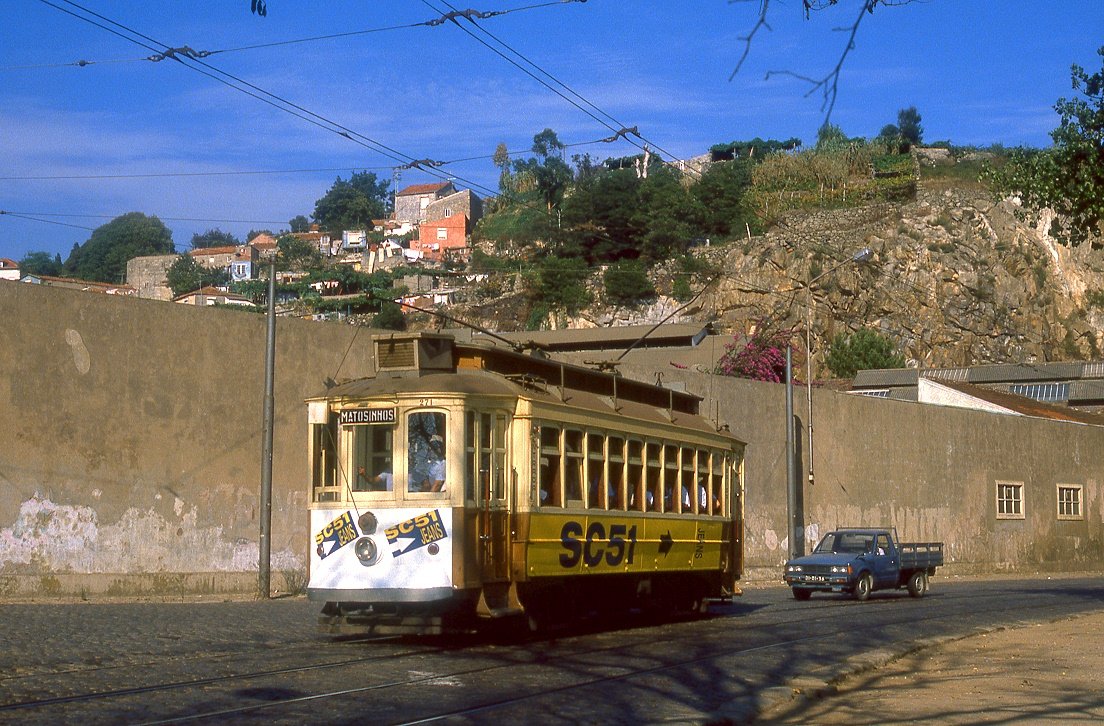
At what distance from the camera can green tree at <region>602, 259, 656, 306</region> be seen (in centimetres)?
7931

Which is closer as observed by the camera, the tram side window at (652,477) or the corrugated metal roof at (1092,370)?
the tram side window at (652,477)

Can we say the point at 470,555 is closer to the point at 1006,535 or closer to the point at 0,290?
the point at 0,290

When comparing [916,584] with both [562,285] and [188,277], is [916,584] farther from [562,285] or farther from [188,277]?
[188,277]

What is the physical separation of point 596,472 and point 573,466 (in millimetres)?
545

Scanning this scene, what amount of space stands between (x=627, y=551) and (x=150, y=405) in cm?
886

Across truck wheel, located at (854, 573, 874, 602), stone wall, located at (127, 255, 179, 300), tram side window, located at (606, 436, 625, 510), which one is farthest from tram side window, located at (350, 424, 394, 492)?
stone wall, located at (127, 255, 179, 300)

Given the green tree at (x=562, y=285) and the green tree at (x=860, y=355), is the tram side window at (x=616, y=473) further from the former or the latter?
the green tree at (x=562, y=285)

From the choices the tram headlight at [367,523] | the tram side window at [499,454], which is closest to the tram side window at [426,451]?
the tram headlight at [367,523]

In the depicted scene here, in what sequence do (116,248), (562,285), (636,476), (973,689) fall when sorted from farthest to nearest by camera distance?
1. (116,248)
2. (562,285)
3. (636,476)
4. (973,689)

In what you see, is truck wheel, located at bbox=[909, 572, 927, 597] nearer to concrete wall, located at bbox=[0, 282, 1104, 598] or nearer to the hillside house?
concrete wall, located at bbox=[0, 282, 1104, 598]

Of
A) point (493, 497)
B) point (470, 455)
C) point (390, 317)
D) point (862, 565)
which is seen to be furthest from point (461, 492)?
point (390, 317)

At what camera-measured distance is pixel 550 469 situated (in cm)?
1476

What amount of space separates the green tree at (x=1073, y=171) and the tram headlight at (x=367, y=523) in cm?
1306

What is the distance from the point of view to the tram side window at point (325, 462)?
14117 millimetres
